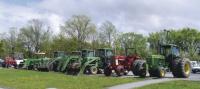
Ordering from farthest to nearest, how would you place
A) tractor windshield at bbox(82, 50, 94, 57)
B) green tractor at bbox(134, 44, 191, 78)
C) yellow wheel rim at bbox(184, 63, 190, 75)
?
tractor windshield at bbox(82, 50, 94, 57), yellow wheel rim at bbox(184, 63, 190, 75), green tractor at bbox(134, 44, 191, 78)

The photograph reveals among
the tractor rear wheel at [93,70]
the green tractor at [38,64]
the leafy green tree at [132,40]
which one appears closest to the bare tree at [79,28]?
the leafy green tree at [132,40]

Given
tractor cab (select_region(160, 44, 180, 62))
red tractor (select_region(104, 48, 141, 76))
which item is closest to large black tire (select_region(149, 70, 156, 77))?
tractor cab (select_region(160, 44, 180, 62))

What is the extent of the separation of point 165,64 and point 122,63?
6.06 metres

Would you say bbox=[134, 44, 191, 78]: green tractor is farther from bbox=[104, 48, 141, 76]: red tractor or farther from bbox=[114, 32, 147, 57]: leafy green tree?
bbox=[114, 32, 147, 57]: leafy green tree

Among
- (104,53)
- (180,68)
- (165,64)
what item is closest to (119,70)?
(104,53)

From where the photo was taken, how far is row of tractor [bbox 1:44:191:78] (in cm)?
3394

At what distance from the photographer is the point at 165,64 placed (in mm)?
34719

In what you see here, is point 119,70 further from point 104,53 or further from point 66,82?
point 66,82

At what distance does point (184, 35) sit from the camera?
371 feet

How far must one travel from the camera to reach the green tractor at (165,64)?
33562 millimetres

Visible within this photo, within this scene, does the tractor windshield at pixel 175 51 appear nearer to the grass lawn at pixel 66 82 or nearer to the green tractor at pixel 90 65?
the grass lawn at pixel 66 82

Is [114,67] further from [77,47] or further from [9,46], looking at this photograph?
[9,46]

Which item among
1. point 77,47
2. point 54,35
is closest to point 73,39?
point 77,47

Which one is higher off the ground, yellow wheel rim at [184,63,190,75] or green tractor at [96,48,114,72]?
green tractor at [96,48,114,72]
